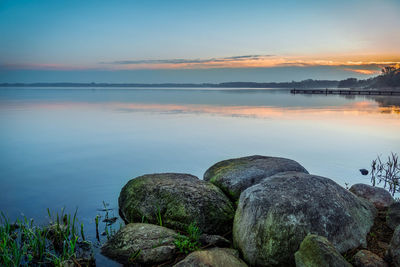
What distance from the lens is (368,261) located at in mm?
4531

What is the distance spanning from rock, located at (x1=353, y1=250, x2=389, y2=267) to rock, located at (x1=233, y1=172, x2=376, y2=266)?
323 millimetres

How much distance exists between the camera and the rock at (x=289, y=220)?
4.82m

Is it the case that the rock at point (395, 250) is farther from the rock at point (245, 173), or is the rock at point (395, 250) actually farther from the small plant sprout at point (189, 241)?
the rock at point (245, 173)

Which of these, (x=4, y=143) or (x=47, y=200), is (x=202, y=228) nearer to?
(x=47, y=200)

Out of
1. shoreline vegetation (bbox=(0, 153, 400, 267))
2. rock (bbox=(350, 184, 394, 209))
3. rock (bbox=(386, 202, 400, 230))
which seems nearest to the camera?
shoreline vegetation (bbox=(0, 153, 400, 267))

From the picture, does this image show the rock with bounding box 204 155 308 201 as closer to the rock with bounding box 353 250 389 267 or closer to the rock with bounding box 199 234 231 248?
the rock with bounding box 199 234 231 248

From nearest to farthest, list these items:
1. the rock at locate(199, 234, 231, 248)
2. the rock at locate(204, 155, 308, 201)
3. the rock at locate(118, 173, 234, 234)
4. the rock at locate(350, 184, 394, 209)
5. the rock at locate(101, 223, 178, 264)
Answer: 1. the rock at locate(101, 223, 178, 264)
2. the rock at locate(199, 234, 231, 248)
3. the rock at locate(118, 173, 234, 234)
4. the rock at locate(204, 155, 308, 201)
5. the rock at locate(350, 184, 394, 209)

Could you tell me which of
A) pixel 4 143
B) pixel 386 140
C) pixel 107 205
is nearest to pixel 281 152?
pixel 386 140

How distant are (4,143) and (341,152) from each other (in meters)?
20.9

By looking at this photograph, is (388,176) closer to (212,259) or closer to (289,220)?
(289,220)

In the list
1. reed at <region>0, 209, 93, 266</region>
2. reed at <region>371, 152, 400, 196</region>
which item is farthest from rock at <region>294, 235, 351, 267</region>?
reed at <region>371, 152, 400, 196</region>

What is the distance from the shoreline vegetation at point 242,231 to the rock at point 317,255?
0.04 ft

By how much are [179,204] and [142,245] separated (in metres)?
1.30

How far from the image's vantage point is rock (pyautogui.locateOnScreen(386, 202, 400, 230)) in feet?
18.6
